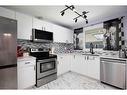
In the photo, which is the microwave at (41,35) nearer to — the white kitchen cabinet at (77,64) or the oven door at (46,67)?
the oven door at (46,67)

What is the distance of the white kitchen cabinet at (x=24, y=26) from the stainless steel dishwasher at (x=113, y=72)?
7.19ft

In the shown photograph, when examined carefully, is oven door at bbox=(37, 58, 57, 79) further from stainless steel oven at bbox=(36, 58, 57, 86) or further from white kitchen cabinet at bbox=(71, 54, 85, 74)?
white kitchen cabinet at bbox=(71, 54, 85, 74)

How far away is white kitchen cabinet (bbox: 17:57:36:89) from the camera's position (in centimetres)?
196

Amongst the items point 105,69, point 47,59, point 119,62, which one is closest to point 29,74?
point 47,59

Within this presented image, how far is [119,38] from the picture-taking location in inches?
107

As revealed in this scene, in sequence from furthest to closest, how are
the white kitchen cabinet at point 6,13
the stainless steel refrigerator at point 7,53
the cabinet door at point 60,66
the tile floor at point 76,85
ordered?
1. the cabinet door at point 60,66
2. the tile floor at point 76,85
3. the white kitchen cabinet at point 6,13
4. the stainless steel refrigerator at point 7,53

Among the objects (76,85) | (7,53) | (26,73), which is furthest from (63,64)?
(7,53)

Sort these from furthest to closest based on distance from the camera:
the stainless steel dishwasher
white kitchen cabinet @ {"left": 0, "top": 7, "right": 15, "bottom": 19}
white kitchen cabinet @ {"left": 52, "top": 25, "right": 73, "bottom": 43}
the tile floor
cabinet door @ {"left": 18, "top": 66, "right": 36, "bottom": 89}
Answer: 1. white kitchen cabinet @ {"left": 52, "top": 25, "right": 73, "bottom": 43}
2. the tile floor
3. the stainless steel dishwasher
4. cabinet door @ {"left": 18, "top": 66, "right": 36, "bottom": 89}
5. white kitchen cabinet @ {"left": 0, "top": 7, "right": 15, "bottom": 19}

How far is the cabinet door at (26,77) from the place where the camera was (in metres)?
1.96

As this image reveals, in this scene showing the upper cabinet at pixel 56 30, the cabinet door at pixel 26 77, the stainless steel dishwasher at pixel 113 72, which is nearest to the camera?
the cabinet door at pixel 26 77

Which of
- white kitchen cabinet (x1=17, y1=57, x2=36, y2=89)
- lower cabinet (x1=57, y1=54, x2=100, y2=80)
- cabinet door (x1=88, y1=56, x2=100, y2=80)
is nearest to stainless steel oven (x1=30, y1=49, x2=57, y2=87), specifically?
white kitchen cabinet (x1=17, y1=57, x2=36, y2=89)

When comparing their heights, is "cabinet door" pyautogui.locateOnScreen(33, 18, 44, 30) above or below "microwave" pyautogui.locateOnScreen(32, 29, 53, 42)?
above

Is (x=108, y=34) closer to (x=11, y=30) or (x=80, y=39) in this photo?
(x=80, y=39)

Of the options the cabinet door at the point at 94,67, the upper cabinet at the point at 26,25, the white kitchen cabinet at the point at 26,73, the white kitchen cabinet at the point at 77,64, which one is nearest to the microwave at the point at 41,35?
the upper cabinet at the point at 26,25
